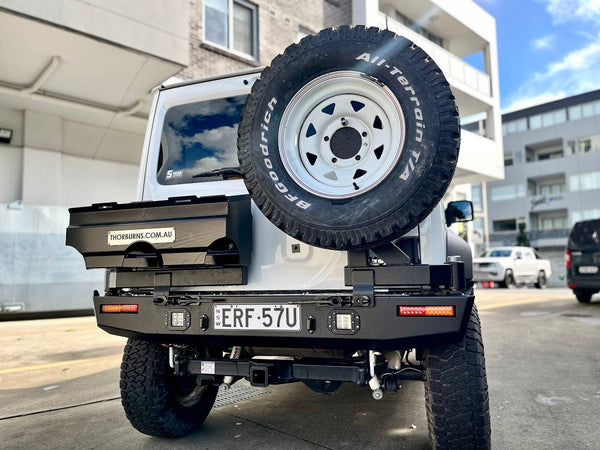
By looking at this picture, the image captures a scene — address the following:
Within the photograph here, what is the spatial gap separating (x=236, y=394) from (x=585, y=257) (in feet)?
30.6

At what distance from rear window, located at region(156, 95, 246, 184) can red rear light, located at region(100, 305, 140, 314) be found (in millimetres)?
818

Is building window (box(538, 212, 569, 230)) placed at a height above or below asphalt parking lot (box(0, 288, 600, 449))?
above

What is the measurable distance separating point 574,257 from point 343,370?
10147 millimetres

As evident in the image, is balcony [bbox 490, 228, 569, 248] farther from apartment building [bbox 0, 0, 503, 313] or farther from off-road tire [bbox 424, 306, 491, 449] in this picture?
off-road tire [bbox 424, 306, 491, 449]

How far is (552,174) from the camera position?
148 feet

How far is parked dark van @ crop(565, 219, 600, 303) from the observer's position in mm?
10328

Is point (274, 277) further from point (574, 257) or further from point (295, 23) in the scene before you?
point (295, 23)

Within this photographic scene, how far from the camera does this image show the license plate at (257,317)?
2221mm

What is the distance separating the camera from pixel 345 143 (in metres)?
2.21

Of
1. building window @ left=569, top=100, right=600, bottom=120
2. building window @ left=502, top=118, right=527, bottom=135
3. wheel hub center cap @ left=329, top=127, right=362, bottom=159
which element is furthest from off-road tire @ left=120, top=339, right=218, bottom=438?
building window @ left=502, top=118, right=527, bottom=135

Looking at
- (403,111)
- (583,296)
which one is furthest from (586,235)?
(403,111)

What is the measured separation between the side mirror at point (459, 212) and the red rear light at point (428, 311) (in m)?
1.31

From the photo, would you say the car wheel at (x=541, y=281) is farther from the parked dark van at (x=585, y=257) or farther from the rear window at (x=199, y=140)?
the rear window at (x=199, y=140)

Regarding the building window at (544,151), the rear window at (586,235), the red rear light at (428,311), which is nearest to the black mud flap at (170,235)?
the red rear light at (428,311)
